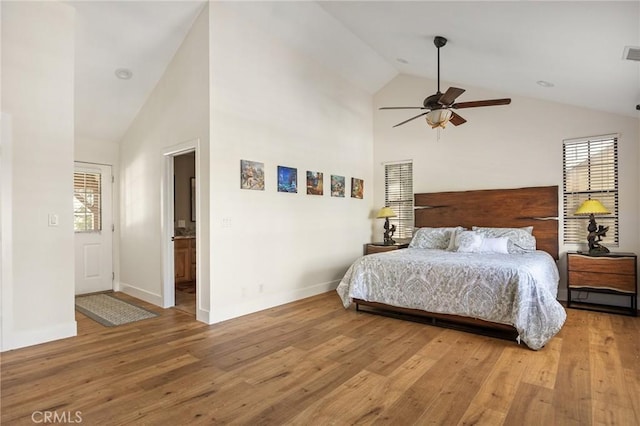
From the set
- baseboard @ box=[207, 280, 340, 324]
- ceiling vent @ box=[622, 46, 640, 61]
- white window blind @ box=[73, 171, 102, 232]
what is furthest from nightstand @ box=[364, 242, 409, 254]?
white window blind @ box=[73, 171, 102, 232]

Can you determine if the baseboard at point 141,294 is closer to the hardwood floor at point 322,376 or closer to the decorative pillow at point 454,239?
the hardwood floor at point 322,376

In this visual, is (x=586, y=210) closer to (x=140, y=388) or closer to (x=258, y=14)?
(x=258, y=14)

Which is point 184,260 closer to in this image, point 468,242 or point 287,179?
point 287,179

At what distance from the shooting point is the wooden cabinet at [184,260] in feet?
19.9

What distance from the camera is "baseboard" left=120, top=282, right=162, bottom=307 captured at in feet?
15.7

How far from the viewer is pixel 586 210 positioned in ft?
14.7

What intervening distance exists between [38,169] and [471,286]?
14.5ft

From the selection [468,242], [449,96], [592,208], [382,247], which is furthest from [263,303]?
[592,208]

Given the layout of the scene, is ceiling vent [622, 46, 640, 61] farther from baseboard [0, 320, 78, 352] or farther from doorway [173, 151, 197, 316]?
doorway [173, 151, 197, 316]

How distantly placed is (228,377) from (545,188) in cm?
492

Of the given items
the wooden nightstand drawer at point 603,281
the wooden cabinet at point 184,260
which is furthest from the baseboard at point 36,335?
the wooden nightstand drawer at point 603,281

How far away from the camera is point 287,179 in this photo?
489 centimetres

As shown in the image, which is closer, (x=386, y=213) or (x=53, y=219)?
(x=53, y=219)

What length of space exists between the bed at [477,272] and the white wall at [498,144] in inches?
10.8
